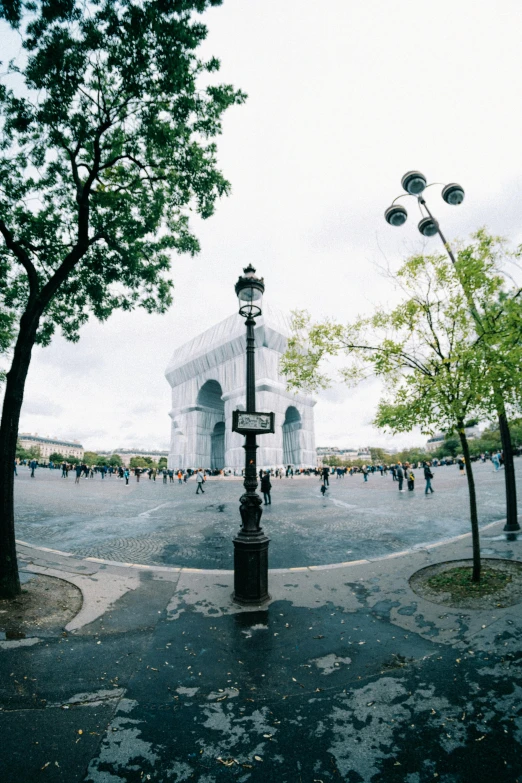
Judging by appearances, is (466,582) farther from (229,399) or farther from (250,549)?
(229,399)

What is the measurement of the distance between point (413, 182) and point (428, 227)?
1.03 m

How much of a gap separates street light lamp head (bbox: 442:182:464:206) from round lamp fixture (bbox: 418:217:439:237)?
2.38 feet

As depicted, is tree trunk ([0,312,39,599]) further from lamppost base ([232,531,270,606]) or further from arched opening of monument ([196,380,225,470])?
arched opening of monument ([196,380,225,470])

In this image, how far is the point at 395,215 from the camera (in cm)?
876

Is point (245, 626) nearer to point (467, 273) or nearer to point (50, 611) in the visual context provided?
point (50, 611)

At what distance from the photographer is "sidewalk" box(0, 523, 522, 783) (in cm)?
272

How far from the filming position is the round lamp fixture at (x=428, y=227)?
833cm

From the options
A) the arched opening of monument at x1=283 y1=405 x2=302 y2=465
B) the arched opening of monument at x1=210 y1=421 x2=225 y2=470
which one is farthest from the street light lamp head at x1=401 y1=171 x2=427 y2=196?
the arched opening of monument at x1=210 y1=421 x2=225 y2=470

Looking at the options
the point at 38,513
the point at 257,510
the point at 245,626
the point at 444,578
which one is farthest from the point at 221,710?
the point at 38,513

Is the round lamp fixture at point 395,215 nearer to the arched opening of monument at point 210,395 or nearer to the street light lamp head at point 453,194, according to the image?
the street light lamp head at point 453,194

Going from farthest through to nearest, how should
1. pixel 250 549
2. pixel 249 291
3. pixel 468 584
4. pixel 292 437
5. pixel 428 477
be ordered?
pixel 292 437 → pixel 428 477 → pixel 249 291 → pixel 468 584 → pixel 250 549

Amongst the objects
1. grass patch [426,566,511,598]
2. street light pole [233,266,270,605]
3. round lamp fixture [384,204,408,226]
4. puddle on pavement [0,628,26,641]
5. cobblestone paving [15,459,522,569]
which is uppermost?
round lamp fixture [384,204,408,226]

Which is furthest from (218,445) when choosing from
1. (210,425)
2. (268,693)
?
(268,693)

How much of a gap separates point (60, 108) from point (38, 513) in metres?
13.8
